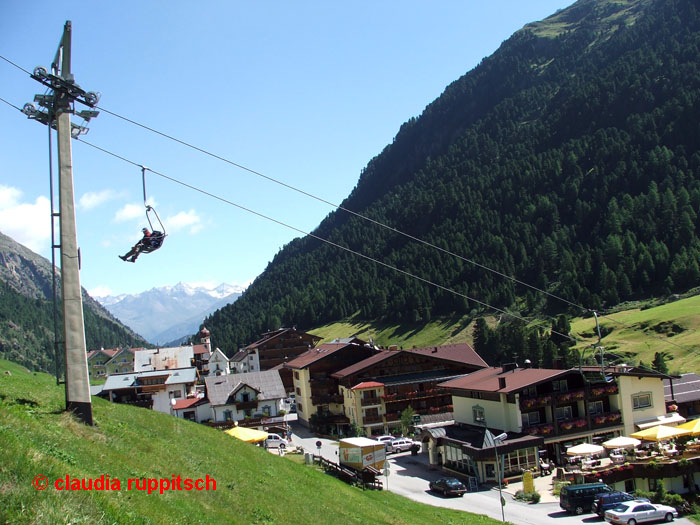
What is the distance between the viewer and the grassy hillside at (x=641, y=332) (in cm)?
8244

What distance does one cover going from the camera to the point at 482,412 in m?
50.0

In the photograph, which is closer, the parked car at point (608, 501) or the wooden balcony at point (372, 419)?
the parked car at point (608, 501)

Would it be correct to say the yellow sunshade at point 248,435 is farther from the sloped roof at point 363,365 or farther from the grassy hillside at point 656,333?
the grassy hillside at point 656,333

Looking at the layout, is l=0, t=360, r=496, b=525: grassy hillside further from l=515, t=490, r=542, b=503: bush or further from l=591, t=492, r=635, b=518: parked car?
l=515, t=490, r=542, b=503: bush

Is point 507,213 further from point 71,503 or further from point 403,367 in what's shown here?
point 71,503

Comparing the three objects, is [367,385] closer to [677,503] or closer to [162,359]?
[677,503]

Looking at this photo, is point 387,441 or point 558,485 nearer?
point 558,485

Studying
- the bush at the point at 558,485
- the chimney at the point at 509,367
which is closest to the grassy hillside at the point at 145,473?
the bush at the point at 558,485

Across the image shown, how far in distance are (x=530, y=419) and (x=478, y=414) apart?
18.5ft

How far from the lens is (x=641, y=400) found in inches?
1978

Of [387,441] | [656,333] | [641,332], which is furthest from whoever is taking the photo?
[641,332]

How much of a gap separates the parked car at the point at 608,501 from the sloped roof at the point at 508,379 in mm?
12704

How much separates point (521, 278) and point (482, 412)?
111060 millimetres

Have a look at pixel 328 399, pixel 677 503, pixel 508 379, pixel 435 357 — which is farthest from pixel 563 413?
pixel 328 399
